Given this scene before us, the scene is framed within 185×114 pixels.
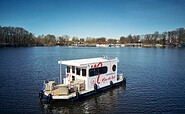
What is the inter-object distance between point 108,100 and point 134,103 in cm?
294

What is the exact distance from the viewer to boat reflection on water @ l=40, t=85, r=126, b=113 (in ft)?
59.9

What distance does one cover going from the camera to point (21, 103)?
19.7m

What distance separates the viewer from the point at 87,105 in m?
19.5

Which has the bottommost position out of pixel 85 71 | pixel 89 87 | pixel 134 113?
pixel 134 113

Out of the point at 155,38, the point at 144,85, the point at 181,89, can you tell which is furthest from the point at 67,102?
the point at 155,38

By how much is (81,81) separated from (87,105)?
3.21m

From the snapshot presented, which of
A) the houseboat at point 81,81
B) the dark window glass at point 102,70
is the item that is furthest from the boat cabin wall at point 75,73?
the dark window glass at point 102,70

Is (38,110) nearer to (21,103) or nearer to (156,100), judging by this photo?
(21,103)

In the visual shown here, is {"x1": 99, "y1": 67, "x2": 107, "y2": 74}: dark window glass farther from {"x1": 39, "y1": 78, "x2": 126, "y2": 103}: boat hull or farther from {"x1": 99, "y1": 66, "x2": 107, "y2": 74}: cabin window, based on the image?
{"x1": 39, "y1": 78, "x2": 126, "y2": 103}: boat hull

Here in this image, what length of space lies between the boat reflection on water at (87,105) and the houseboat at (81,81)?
0.65 metres

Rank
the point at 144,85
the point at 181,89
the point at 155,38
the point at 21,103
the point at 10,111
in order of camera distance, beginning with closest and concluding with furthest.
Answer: the point at 10,111 → the point at 21,103 → the point at 181,89 → the point at 144,85 → the point at 155,38

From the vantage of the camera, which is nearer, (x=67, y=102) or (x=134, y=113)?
(x=134, y=113)

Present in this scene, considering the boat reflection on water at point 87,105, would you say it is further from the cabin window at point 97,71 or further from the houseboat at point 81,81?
the cabin window at point 97,71

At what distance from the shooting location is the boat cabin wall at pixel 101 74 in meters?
22.0
